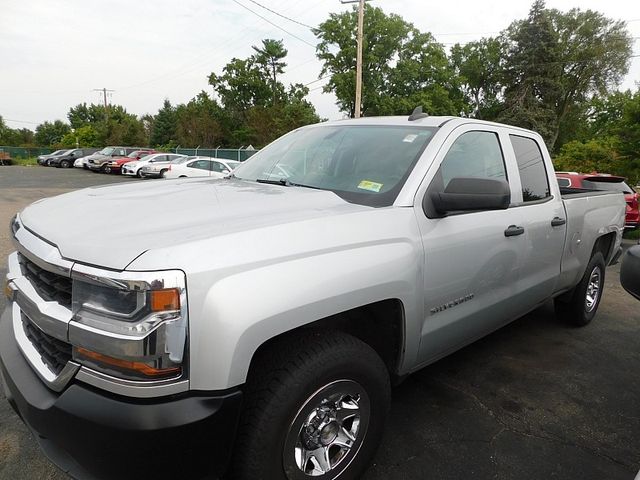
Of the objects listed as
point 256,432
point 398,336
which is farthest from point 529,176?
point 256,432

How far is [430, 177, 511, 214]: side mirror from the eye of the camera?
2.25 meters

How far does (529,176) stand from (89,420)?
3196 millimetres

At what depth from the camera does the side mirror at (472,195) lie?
7.37 feet

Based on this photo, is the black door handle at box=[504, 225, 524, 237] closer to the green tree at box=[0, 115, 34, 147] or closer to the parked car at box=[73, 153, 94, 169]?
the parked car at box=[73, 153, 94, 169]

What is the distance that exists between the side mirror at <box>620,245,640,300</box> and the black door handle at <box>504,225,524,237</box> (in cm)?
76

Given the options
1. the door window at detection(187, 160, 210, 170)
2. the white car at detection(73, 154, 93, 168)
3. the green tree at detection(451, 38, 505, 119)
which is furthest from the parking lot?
the green tree at detection(451, 38, 505, 119)

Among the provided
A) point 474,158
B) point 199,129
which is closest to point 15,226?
point 474,158

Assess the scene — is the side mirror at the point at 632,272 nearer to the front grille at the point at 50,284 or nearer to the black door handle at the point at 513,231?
the black door handle at the point at 513,231

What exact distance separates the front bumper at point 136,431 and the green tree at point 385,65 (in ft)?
130

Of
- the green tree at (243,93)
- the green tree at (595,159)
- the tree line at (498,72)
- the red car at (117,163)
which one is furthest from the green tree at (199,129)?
the green tree at (595,159)

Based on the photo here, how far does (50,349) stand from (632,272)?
247cm

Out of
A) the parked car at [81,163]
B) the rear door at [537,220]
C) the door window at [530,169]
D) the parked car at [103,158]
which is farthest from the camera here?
the parked car at [81,163]

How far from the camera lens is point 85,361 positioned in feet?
5.01

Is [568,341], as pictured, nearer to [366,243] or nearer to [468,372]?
[468,372]
